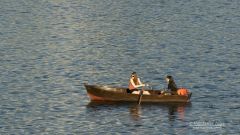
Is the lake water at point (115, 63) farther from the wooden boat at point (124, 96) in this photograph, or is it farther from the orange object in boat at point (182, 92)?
the orange object in boat at point (182, 92)

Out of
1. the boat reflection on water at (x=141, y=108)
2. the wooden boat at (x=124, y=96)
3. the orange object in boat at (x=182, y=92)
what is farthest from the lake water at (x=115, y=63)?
the orange object in boat at (x=182, y=92)

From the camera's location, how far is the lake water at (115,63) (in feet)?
232

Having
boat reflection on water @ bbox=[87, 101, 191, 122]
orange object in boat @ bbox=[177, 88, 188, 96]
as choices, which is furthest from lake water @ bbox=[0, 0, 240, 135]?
orange object in boat @ bbox=[177, 88, 188, 96]

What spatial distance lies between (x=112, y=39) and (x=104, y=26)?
16202mm

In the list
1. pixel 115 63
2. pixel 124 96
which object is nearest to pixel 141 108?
pixel 124 96

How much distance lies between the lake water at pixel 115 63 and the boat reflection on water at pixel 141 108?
3.4 inches

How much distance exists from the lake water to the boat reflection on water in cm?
9

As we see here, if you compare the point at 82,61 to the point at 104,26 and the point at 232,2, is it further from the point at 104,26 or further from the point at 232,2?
the point at 232,2

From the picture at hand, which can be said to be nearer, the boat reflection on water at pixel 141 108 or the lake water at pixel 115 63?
the lake water at pixel 115 63

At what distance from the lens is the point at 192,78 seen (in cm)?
8950

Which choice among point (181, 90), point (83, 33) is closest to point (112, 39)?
point (83, 33)

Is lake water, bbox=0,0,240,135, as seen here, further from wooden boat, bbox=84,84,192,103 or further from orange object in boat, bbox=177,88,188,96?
orange object in boat, bbox=177,88,188,96

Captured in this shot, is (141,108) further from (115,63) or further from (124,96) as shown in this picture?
(115,63)

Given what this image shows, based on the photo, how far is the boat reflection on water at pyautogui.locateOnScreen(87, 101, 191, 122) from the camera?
73025 millimetres
